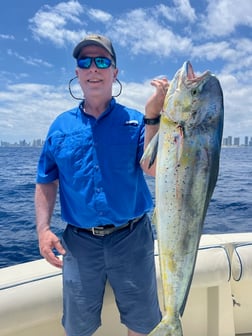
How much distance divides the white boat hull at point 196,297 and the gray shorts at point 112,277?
10.2 inches

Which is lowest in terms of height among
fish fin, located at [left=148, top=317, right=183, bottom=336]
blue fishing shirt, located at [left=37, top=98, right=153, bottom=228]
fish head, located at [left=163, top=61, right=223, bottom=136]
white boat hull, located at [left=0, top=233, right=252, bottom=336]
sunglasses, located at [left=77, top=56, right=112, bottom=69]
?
white boat hull, located at [left=0, top=233, right=252, bottom=336]

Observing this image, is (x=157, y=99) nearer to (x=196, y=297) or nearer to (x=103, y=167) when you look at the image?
(x=103, y=167)

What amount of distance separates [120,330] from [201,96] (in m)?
2.28

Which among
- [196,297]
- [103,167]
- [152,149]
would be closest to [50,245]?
[103,167]

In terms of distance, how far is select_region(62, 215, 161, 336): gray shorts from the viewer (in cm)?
244

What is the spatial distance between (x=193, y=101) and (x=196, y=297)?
222 cm

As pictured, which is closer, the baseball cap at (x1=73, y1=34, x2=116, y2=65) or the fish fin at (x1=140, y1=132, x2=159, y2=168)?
the fish fin at (x1=140, y1=132, x2=159, y2=168)

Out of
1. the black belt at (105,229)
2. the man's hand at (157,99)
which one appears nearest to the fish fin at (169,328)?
the black belt at (105,229)

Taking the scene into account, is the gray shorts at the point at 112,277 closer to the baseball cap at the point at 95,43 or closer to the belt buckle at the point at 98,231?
the belt buckle at the point at 98,231

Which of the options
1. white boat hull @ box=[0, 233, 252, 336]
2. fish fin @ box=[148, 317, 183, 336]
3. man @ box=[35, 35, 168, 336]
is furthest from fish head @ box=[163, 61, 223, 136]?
white boat hull @ box=[0, 233, 252, 336]

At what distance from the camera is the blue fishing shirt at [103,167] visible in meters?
2.40

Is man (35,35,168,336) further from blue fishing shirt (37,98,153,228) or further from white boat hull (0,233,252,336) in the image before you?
white boat hull (0,233,252,336)

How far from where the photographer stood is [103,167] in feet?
7.89

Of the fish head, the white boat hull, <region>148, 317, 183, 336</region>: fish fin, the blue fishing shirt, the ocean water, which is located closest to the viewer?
the fish head
